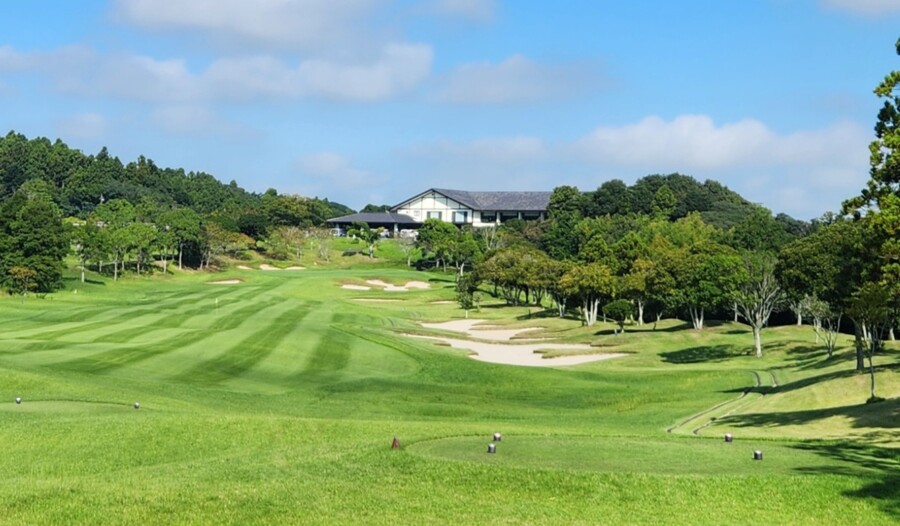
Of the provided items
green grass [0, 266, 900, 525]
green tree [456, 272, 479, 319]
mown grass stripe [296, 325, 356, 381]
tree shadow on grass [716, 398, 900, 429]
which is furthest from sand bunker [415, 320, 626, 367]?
tree shadow on grass [716, 398, 900, 429]

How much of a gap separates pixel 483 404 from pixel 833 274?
18958 mm

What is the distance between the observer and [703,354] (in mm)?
59750

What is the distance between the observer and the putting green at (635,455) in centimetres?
1706

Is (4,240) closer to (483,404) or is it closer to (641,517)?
(483,404)

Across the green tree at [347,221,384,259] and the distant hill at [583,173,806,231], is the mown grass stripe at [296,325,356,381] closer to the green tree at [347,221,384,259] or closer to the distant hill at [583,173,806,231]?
the green tree at [347,221,384,259]

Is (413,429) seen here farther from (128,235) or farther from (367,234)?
(367,234)

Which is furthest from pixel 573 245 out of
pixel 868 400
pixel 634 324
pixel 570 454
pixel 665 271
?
pixel 570 454

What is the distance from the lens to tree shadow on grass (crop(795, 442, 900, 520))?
49.4 ft

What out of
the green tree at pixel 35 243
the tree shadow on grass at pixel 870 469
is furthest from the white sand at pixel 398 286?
the tree shadow on grass at pixel 870 469

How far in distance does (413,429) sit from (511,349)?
42.3 metres

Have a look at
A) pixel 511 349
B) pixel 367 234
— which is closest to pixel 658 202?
pixel 367 234

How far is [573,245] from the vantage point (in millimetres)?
142750

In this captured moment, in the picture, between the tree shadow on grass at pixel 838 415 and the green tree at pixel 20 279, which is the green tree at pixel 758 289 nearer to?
the tree shadow on grass at pixel 838 415

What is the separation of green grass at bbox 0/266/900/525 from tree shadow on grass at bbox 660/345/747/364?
32 cm
